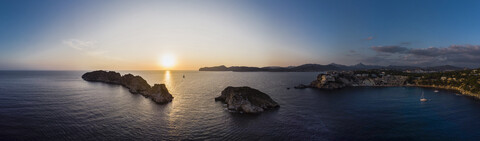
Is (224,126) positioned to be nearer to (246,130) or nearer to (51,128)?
(246,130)

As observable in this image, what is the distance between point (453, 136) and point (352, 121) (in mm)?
17774

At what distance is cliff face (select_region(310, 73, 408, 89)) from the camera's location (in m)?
127

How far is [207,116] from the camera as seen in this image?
53.8 m

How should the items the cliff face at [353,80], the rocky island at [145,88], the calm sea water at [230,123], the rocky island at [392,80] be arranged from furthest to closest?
the cliff face at [353,80]
the rocky island at [392,80]
the rocky island at [145,88]
the calm sea water at [230,123]

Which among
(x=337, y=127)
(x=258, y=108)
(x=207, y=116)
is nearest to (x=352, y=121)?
(x=337, y=127)

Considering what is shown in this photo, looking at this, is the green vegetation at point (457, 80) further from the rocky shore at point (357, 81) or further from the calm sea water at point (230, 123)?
the calm sea water at point (230, 123)

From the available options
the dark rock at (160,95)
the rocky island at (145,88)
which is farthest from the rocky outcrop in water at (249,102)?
the rocky island at (145,88)

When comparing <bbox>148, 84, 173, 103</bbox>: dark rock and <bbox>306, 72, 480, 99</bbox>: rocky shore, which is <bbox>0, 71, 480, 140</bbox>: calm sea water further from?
<bbox>306, 72, 480, 99</bbox>: rocky shore

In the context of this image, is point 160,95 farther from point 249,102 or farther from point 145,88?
point 249,102

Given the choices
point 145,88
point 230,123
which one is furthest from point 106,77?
point 230,123

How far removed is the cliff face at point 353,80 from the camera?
4988 inches

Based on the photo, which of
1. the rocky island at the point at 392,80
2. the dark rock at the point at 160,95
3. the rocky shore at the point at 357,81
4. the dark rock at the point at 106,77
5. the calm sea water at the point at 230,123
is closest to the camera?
the calm sea water at the point at 230,123

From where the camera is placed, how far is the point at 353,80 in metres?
141

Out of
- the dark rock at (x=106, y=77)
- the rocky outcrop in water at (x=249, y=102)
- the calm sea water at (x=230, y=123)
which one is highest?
the dark rock at (x=106, y=77)
